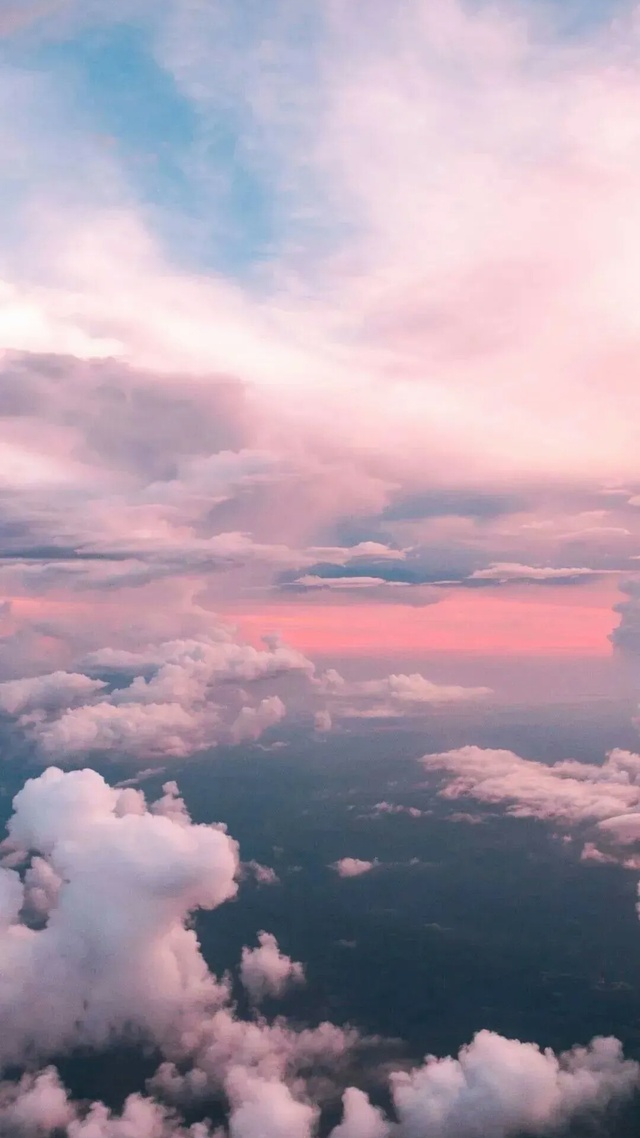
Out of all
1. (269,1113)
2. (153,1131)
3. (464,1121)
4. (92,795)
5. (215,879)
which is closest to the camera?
(215,879)

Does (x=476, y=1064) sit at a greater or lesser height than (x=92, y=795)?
lesser

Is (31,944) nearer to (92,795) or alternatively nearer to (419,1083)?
(92,795)

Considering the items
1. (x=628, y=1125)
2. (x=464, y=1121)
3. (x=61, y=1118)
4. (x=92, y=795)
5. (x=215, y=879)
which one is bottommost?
(x=61, y=1118)

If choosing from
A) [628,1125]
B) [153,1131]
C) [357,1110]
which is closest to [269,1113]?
[357,1110]

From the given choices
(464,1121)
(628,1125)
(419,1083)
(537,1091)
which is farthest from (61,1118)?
(628,1125)

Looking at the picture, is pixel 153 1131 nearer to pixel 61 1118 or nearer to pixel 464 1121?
pixel 61 1118

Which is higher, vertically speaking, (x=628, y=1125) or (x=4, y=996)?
(x=4, y=996)

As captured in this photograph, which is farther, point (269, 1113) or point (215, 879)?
point (269, 1113)

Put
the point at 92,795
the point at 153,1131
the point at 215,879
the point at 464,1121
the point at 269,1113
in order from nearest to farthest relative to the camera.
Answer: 1. the point at 215,879
2. the point at 92,795
3. the point at 464,1121
4. the point at 269,1113
5. the point at 153,1131

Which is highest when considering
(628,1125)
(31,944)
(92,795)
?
(92,795)
